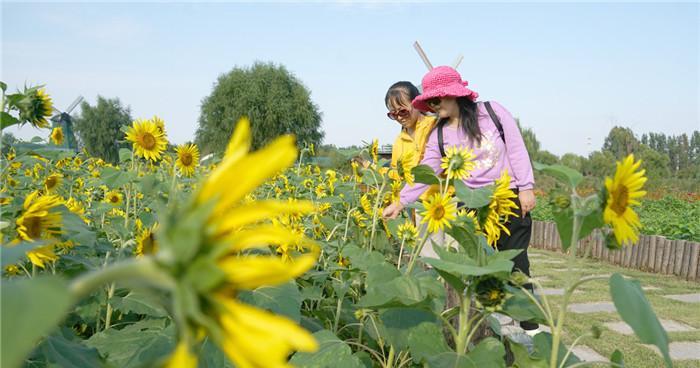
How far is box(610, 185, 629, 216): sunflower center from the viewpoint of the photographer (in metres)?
0.86

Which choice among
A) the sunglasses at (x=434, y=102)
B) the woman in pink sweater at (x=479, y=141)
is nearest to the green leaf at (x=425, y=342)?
the woman in pink sweater at (x=479, y=141)

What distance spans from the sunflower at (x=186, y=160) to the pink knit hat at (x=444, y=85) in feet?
3.32

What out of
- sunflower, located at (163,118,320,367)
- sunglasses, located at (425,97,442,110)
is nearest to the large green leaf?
sunflower, located at (163,118,320,367)

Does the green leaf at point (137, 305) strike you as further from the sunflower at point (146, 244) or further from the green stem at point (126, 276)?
the green stem at point (126, 276)

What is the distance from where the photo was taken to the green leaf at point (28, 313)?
0.85 feet

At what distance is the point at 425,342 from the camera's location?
3.75ft

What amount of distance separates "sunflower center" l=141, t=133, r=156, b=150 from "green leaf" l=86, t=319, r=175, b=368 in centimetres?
84

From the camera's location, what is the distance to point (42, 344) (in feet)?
2.92

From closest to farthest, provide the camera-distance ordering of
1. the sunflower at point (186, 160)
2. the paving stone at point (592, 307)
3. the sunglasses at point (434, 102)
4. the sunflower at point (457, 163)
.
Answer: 1. the sunflower at point (457, 163)
2. the sunflower at point (186, 160)
3. the sunglasses at point (434, 102)
4. the paving stone at point (592, 307)

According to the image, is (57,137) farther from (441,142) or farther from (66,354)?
(66,354)

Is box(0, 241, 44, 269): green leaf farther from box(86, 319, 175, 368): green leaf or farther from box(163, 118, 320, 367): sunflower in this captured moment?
box(86, 319, 175, 368): green leaf

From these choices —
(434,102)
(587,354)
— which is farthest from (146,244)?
(587,354)

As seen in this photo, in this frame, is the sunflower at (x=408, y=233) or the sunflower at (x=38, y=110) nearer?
the sunflower at (x=38, y=110)

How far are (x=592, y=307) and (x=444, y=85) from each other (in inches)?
93.5
